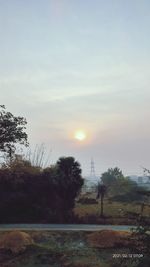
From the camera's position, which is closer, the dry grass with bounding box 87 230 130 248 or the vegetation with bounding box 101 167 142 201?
the dry grass with bounding box 87 230 130 248

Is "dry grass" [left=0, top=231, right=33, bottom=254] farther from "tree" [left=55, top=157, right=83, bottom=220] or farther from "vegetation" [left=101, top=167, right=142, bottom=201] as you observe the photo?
"tree" [left=55, top=157, right=83, bottom=220]

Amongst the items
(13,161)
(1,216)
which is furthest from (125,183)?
(1,216)

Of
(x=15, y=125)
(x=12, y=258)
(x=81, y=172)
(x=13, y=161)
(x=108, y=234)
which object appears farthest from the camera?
(x=13, y=161)

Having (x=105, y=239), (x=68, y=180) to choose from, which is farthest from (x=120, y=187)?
(x=105, y=239)

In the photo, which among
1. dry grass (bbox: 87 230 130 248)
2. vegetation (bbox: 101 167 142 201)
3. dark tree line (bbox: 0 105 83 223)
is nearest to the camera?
dry grass (bbox: 87 230 130 248)

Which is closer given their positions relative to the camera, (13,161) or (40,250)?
(40,250)

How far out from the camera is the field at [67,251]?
1831 cm

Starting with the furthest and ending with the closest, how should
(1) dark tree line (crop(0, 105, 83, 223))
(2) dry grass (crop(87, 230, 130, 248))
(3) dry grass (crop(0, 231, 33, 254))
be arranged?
(1) dark tree line (crop(0, 105, 83, 223)), (2) dry grass (crop(87, 230, 130, 248)), (3) dry grass (crop(0, 231, 33, 254))

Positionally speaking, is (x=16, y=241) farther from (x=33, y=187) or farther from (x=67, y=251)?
(x=33, y=187)

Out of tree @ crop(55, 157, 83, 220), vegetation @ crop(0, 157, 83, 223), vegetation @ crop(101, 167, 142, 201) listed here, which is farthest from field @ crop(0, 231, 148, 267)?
tree @ crop(55, 157, 83, 220)

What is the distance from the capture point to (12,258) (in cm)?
1927

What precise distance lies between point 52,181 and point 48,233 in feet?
31.2

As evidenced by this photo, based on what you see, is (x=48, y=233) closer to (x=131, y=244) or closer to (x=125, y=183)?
(x=131, y=244)

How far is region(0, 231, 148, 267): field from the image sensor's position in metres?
18.3
